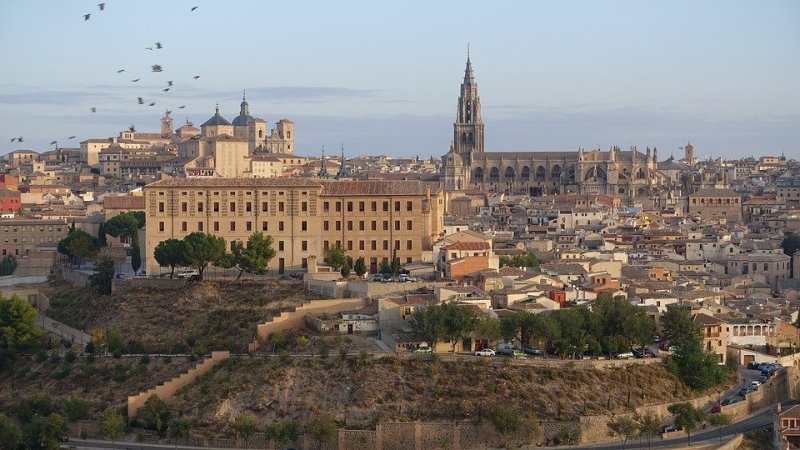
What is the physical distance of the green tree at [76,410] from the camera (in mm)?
44156

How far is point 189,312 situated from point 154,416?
321 inches

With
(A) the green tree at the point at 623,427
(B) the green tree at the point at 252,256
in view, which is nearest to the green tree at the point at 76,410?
(B) the green tree at the point at 252,256

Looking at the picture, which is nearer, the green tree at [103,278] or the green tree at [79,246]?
the green tree at [103,278]

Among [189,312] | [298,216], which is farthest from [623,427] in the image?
[298,216]

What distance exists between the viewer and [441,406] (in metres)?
42.2

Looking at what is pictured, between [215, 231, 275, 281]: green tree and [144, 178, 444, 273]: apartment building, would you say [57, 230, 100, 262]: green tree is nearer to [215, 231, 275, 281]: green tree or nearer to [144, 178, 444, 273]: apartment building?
[144, 178, 444, 273]: apartment building

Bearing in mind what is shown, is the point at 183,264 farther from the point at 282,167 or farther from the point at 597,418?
the point at 282,167

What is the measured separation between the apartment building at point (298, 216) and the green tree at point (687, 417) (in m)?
15.6

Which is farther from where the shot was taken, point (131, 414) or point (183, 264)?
point (183, 264)

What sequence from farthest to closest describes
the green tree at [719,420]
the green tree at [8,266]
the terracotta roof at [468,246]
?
the green tree at [8,266] < the terracotta roof at [468,246] < the green tree at [719,420]

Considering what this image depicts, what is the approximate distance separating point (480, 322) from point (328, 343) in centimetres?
463

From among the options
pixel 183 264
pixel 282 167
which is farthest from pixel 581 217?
pixel 183 264

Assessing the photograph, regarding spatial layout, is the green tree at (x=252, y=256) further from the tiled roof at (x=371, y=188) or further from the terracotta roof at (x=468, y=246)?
the terracotta roof at (x=468, y=246)

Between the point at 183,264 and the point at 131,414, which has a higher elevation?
the point at 183,264
